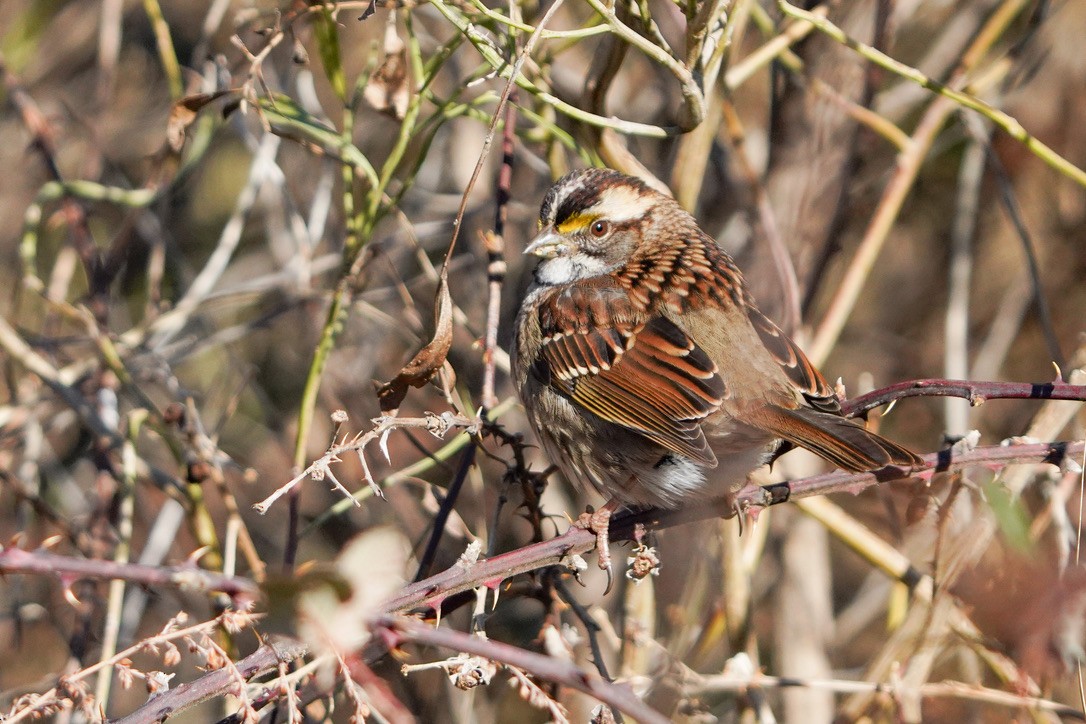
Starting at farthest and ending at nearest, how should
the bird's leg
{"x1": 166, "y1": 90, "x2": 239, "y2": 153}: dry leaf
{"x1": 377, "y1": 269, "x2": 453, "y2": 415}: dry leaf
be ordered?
1. {"x1": 166, "y1": 90, "x2": 239, "y2": 153}: dry leaf
2. the bird's leg
3. {"x1": 377, "y1": 269, "x2": 453, "y2": 415}: dry leaf

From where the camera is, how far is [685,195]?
9.79ft

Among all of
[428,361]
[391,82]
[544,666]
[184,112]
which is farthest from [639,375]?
[544,666]

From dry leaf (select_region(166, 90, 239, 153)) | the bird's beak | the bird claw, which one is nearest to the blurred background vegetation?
dry leaf (select_region(166, 90, 239, 153))

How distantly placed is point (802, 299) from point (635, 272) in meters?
0.64

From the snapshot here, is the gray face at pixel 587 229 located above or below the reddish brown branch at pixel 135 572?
below

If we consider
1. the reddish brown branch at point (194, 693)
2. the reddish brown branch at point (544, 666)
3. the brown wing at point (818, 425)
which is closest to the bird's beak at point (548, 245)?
the brown wing at point (818, 425)

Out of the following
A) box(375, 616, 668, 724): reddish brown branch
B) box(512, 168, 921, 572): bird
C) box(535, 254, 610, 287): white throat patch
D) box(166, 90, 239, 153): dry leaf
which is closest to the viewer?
box(375, 616, 668, 724): reddish brown branch

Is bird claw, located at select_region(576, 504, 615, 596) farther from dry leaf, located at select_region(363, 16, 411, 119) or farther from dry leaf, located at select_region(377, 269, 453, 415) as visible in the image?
dry leaf, located at select_region(363, 16, 411, 119)

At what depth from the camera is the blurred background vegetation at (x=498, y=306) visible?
2.38 m

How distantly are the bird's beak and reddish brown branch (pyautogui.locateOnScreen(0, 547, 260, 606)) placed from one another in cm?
196

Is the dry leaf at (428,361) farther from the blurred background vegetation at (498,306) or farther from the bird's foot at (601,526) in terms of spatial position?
the bird's foot at (601,526)

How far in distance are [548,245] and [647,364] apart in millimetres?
528

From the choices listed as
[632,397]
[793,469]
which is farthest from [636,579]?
[793,469]

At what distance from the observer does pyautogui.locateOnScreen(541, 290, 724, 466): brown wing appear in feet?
8.16
